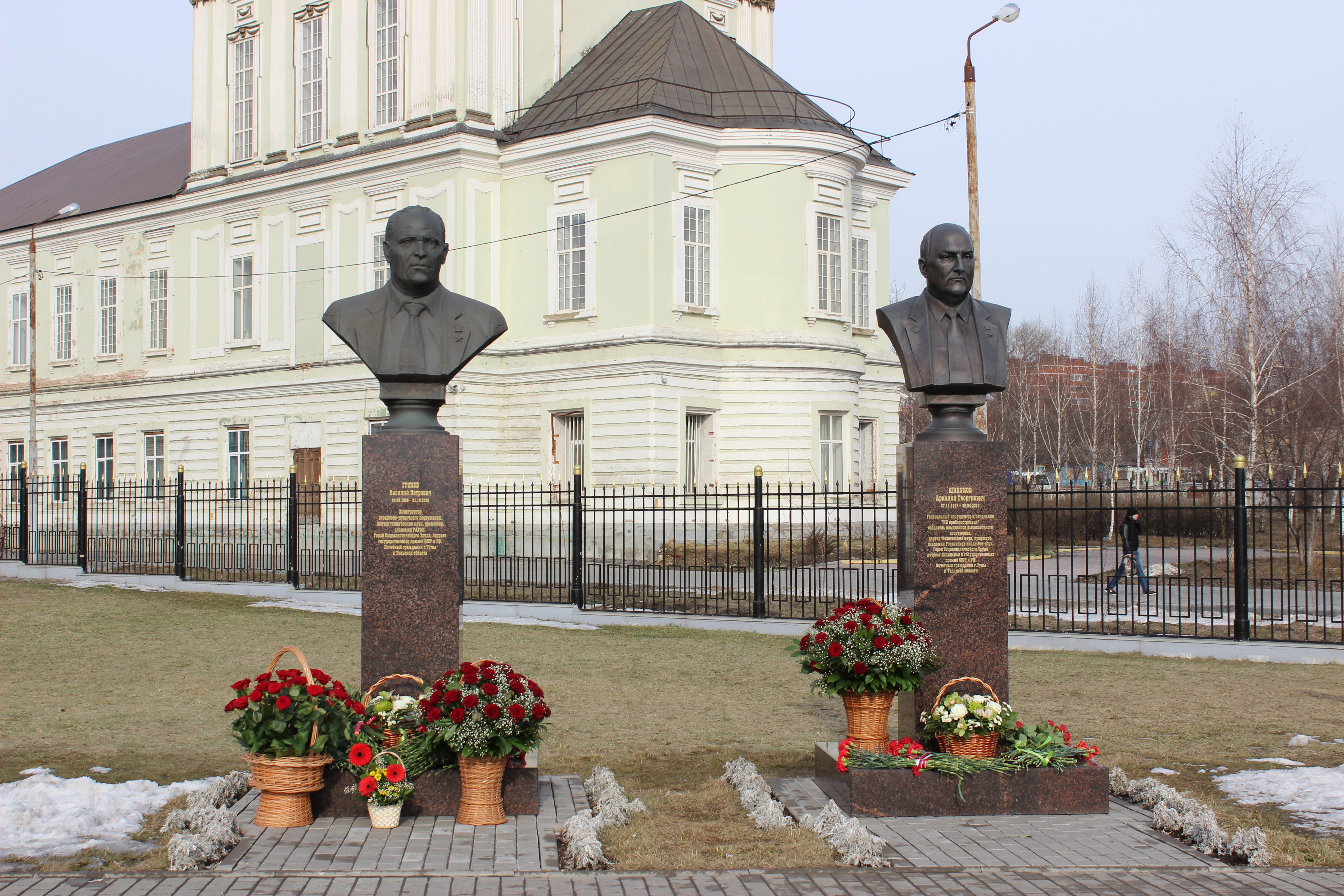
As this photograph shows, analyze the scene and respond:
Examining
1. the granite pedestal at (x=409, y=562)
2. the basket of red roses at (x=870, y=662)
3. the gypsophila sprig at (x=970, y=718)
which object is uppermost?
→ the granite pedestal at (x=409, y=562)

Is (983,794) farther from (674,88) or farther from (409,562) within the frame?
(674,88)

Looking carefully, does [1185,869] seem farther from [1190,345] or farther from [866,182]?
[1190,345]

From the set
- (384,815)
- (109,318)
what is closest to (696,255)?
(109,318)

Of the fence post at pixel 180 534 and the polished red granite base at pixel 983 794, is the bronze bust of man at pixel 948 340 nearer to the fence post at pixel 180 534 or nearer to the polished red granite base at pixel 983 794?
the polished red granite base at pixel 983 794

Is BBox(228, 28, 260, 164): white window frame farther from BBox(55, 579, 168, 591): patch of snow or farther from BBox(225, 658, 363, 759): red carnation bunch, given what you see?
BBox(225, 658, 363, 759): red carnation bunch

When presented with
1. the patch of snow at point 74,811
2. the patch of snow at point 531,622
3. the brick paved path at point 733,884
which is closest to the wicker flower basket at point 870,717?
the brick paved path at point 733,884

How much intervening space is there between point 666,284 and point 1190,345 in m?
23.8

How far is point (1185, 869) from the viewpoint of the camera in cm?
559

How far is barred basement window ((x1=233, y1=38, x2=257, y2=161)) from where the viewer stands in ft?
111

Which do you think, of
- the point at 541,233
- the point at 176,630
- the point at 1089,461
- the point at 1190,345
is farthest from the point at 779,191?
the point at 1089,461

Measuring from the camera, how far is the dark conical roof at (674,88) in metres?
28.1

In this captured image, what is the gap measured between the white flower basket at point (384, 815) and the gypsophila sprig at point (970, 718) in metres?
2.83

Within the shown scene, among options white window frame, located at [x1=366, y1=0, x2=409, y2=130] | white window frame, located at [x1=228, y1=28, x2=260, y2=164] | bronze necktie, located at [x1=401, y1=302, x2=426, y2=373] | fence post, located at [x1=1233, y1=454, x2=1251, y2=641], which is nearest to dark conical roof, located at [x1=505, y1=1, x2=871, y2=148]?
white window frame, located at [x1=366, y1=0, x2=409, y2=130]

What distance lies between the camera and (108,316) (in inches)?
1457
